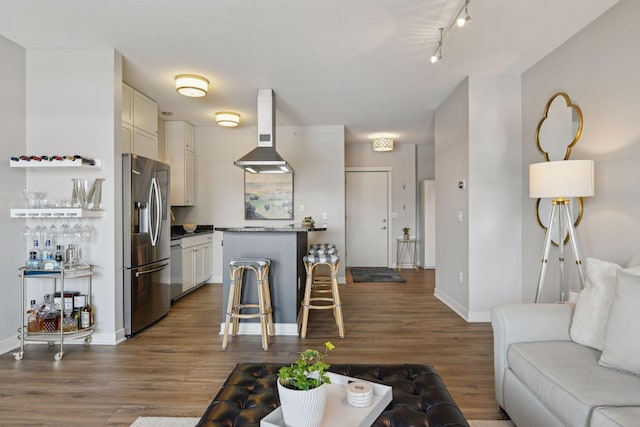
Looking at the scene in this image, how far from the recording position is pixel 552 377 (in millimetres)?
1522

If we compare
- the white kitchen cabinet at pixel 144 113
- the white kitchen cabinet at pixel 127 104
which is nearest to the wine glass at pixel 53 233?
the white kitchen cabinet at pixel 127 104

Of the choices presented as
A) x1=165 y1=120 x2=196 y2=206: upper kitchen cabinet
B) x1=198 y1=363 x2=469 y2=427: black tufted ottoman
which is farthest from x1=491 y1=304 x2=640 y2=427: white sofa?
x1=165 y1=120 x2=196 y2=206: upper kitchen cabinet

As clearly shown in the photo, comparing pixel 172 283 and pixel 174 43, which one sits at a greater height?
pixel 174 43

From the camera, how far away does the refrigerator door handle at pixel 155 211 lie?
3641 mm

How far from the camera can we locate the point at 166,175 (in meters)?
4.01

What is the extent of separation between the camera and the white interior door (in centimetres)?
756

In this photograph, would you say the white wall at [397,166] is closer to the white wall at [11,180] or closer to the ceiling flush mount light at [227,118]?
the ceiling flush mount light at [227,118]

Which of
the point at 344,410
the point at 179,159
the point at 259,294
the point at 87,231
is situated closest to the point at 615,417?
the point at 344,410

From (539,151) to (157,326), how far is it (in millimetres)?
4359

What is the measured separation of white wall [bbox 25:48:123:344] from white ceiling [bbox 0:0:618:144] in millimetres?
170

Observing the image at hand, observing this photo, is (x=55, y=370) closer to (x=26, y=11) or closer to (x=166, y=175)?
(x=166, y=175)

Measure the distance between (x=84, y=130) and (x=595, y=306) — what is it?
4.11 meters

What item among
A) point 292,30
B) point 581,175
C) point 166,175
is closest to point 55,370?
point 166,175

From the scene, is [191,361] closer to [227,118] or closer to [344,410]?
[344,410]
